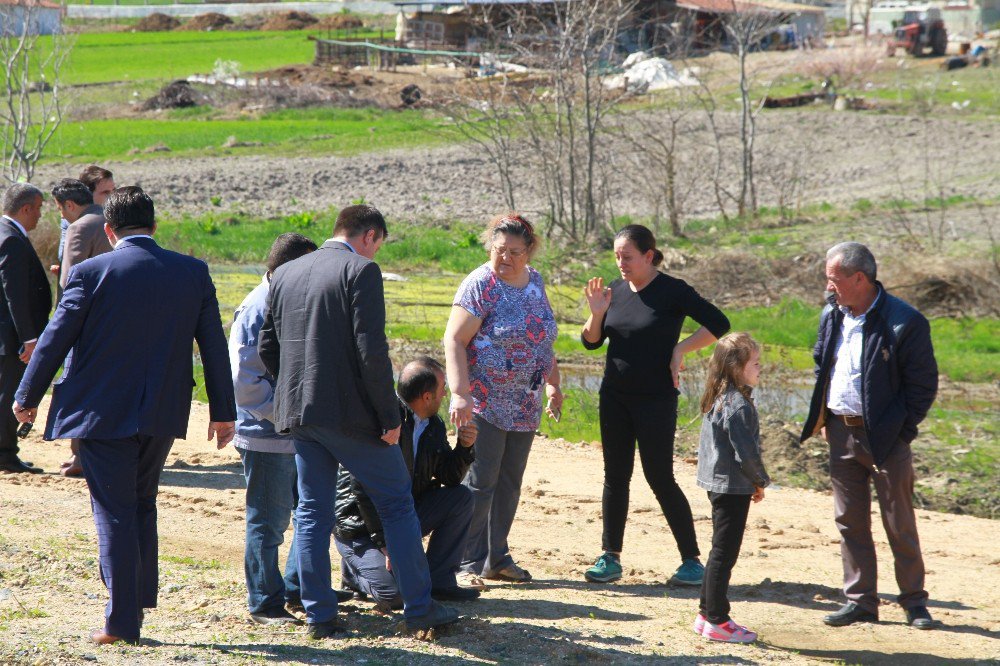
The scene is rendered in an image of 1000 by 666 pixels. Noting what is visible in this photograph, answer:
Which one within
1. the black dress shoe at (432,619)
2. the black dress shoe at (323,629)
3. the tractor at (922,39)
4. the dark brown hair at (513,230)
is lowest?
the black dress shoe at (323,629)

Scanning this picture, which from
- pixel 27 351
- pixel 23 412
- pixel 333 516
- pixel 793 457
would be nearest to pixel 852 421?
pixel 333 516

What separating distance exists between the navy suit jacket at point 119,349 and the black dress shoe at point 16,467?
397cm

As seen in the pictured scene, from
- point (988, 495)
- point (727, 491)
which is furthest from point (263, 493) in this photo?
point (988, 495)

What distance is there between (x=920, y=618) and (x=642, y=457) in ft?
5.38

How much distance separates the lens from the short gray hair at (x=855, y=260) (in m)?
5.79

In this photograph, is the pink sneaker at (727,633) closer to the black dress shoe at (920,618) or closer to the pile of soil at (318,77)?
the black dress shoe at (920,618)

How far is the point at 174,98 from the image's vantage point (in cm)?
5084

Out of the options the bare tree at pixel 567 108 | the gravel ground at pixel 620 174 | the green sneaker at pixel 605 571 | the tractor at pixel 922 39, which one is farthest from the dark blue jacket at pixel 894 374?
the tractor at pixel 922 39

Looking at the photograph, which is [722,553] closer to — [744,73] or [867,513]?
[867,513]

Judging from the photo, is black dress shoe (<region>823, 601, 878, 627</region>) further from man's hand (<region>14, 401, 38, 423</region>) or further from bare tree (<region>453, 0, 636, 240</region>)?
bare tree (<region>453, 0, 636, 240</region>)

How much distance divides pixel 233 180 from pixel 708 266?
16.8 meters

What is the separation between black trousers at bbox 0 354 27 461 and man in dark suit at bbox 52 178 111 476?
689 millimetres

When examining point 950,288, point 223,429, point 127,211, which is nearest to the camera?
point 127,211

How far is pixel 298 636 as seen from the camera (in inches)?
209
